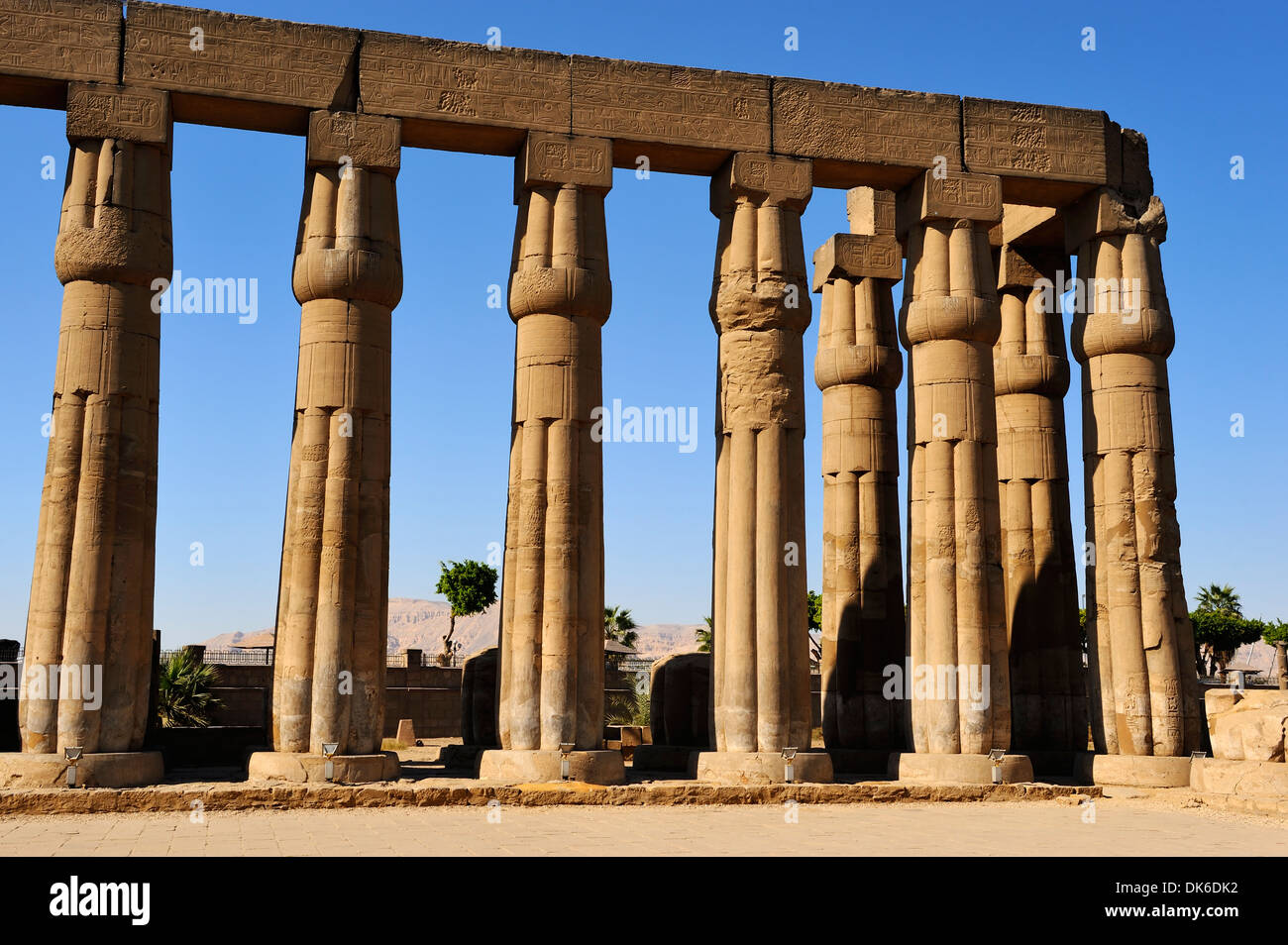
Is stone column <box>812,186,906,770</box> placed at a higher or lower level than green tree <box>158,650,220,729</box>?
higher

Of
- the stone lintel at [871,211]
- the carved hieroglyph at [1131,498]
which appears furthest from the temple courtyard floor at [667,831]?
the stone lintel at [871,211]

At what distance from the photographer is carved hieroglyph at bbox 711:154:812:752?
1845 centimetres

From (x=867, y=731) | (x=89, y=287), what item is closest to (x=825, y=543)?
(x=867, y=731)

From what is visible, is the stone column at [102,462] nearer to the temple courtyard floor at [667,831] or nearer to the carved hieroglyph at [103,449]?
the carved hieroglyph at [103,449]

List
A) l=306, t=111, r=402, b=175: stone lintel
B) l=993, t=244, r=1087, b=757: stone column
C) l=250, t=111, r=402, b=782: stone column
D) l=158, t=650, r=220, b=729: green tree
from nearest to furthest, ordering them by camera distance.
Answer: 1. l=250, t=111, r=402, b=782: stone column
2. l=306, t=111, r=402, b=175: stone lintel
3. l=993, t=244, r=1087, b=757: stone column
4. l=158, t=650, r=220, b=729: green tree

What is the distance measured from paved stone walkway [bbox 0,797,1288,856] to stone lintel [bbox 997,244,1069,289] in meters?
10.2

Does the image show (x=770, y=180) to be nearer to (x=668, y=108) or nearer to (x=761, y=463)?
(x=668, y=108)

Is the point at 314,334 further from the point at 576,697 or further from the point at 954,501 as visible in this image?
the point at 954,501

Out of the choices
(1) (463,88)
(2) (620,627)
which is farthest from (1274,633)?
(1) (463,88)

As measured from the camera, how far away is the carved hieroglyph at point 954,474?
19172 mm

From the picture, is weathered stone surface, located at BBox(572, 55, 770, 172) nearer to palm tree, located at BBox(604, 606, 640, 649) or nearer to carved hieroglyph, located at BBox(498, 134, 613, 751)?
carved hieroglyph, located at BBox(498, 134, 613, 751)

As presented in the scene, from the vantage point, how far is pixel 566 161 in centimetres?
1900

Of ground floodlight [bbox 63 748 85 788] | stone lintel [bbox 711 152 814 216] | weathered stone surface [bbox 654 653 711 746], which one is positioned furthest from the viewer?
weathered stone surface [bbox 654 653 711 746]

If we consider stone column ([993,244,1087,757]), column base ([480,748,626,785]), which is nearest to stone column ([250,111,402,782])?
column base ([480,748,626,785])
